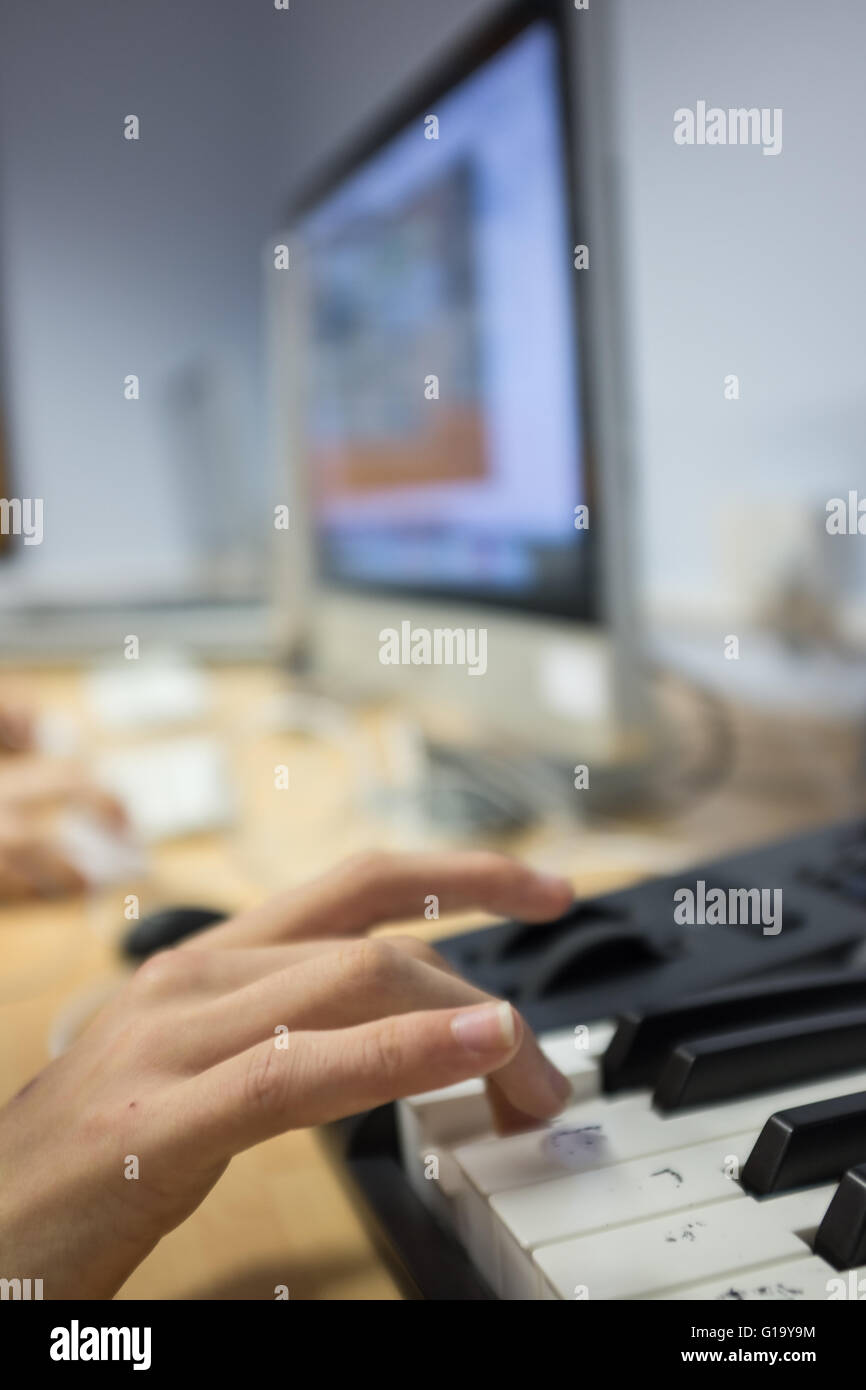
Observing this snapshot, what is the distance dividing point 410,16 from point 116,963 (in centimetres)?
162

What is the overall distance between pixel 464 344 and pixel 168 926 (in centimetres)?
52

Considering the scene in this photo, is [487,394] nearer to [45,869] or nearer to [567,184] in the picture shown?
[567,184]

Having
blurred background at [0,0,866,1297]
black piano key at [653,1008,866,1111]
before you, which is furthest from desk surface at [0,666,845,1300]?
black piano key at [653,1008,866,1111]

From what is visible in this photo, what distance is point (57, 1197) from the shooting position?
31 centimetres

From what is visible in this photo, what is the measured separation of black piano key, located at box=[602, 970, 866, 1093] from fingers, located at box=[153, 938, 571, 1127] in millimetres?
28

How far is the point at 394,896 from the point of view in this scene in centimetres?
45

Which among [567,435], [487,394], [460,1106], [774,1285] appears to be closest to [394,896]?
[460,1106]

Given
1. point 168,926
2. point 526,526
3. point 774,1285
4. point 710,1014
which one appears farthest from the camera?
point 526,526

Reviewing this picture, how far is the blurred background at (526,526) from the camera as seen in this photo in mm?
705

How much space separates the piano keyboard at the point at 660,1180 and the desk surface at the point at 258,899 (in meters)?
0.05

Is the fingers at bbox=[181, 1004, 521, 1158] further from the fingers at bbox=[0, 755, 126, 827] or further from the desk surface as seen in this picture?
the fingers at bbox=[0, 755, 126, 827]

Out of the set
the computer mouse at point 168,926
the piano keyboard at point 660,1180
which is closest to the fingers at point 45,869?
the computer mouse at point 168,926

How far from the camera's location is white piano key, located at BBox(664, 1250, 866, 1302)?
26 cm

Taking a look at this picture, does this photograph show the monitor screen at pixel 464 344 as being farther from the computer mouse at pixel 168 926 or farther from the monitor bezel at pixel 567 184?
the computer mouse at pixel 168 926
